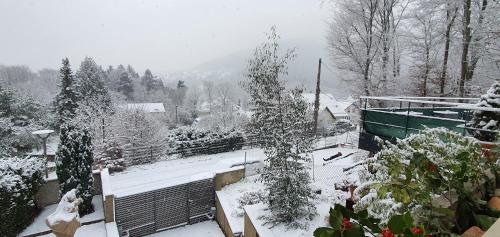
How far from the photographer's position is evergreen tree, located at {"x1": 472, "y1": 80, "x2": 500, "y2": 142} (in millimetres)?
4617

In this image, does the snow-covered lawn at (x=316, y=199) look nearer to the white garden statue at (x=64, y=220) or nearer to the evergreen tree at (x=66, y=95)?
the white garden statue at (x=64, y=220)

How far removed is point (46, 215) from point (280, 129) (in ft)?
24.6

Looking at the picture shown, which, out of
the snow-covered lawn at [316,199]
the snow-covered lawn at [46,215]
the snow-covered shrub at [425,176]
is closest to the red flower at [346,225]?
the snow-covered shrub at [425,176]

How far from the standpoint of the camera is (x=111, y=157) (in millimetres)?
14930

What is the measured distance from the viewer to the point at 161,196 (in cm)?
964

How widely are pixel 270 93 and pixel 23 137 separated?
2249cm

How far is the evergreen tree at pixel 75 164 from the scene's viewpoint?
27.9 feet

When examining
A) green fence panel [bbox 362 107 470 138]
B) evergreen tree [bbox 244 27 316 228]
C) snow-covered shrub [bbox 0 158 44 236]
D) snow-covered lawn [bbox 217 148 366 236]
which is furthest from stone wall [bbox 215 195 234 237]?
snow-covered shrub [bbox 0 158 44 236]

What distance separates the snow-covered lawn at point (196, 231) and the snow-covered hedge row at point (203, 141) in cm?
760

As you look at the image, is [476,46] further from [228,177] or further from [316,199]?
[228,177]

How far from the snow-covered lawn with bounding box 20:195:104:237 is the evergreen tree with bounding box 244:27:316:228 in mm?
5541

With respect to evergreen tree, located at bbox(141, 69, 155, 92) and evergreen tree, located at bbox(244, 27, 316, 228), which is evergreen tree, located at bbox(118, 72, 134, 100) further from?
evergreen tree, located at bbox(244, 27, 316, 228)

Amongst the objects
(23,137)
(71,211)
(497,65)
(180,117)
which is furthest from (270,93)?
(180,117)

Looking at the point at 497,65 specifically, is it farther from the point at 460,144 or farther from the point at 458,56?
the point at 460,144
